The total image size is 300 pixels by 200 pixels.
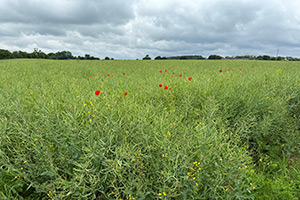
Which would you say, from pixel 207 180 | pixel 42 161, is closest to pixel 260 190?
pixel 207 180

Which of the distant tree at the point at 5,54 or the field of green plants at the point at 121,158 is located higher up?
the distant tree at the point at 5,54

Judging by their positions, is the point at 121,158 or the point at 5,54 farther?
the point at 5,54

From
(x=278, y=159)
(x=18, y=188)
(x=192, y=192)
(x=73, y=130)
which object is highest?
(x=73, y=130)

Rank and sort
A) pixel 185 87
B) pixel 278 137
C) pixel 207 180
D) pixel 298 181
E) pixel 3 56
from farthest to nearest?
pixel 3 56 → pixel 185 87 → pixel 278 137 → pixel 298 181 → pixel 207 180

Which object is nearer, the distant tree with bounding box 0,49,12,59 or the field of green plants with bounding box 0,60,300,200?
the field of green plants with bounding box 0,60,300,200

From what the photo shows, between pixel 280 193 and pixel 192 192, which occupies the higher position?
pixel 192 192

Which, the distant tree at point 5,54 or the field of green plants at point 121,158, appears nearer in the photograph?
the field of green plants at point 121,158

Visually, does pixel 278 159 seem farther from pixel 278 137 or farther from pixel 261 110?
pixel 261 110

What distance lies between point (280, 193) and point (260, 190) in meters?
0.22

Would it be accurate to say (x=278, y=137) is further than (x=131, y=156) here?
Yes

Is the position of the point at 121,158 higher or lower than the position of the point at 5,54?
A: lower

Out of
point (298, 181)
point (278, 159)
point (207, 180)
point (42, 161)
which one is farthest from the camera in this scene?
point (278, 159)

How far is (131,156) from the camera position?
1.71m

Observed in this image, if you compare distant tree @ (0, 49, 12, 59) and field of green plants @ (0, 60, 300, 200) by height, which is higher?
distant tree @ (0, 49, 12, 59)
